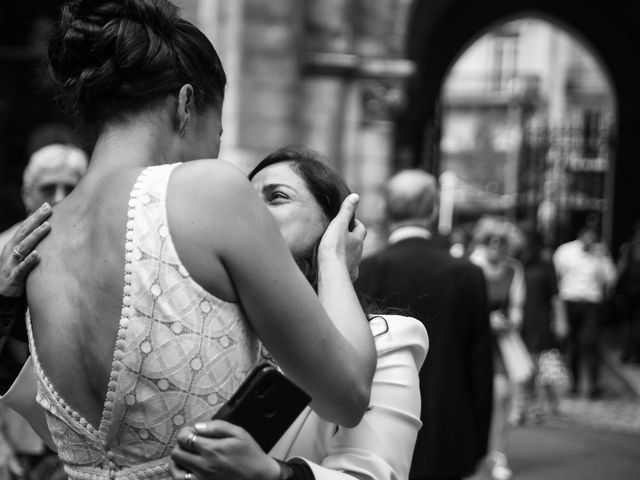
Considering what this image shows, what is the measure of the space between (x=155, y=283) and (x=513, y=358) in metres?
6.76

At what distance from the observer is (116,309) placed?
5.53ft

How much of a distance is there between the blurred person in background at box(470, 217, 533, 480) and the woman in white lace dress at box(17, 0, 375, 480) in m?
5.89

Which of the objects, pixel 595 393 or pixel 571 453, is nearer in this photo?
pixel 571 453

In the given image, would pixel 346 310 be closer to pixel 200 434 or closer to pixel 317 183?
pixel 200 434

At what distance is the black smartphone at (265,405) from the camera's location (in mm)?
1650

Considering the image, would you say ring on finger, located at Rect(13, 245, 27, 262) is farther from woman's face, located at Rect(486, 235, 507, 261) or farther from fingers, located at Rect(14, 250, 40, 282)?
woman's face, located at Rect(486, 235, 507, 261)

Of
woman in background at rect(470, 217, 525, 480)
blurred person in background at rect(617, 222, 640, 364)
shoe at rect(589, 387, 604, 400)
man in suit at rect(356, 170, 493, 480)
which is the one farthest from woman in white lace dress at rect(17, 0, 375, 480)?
blurred person in background at rect(617, 222, 640, 364)

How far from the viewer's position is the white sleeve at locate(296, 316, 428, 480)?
1.88m

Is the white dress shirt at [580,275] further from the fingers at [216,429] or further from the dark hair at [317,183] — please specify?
the fingers at [216,429]

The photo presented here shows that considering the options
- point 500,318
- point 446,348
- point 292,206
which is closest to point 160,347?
point 292,206

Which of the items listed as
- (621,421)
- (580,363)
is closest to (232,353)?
(621,421)

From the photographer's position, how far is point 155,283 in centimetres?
167

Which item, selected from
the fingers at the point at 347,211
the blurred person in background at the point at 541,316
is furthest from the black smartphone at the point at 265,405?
the blurred person in background at the point at 541,316

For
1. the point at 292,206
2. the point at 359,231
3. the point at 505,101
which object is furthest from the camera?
the point at 505,101
